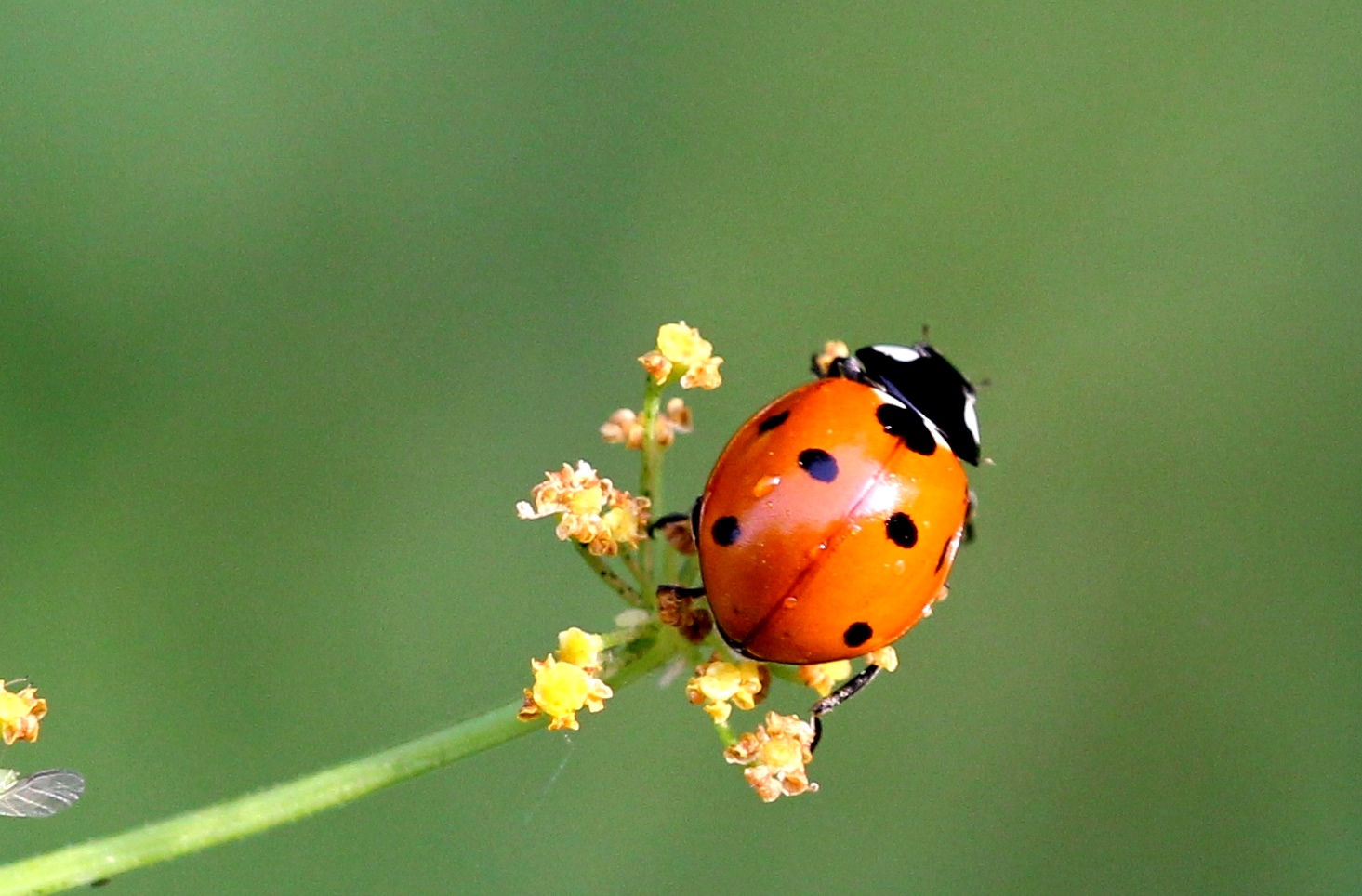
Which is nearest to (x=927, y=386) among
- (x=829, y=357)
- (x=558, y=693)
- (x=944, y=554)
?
(x=829, y=357)

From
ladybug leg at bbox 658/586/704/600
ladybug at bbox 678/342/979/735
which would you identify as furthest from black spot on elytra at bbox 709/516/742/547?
ladybug leg at bbox 658/586/704/600

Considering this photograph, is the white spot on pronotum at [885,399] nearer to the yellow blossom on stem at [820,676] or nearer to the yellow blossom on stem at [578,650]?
the yellow blossom on stem at [820,676]

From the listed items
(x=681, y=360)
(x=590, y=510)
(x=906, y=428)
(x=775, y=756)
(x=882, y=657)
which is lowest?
(x=775, y=756)

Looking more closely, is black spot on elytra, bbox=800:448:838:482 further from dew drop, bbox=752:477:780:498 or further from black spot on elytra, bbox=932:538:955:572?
black spot on elytra, bbox=932:538:955:572

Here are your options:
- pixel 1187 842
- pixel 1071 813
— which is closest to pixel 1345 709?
pixel 1187 842

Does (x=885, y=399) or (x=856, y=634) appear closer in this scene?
(x=856, y=634)

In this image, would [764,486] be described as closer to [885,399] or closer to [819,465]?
[819,465]

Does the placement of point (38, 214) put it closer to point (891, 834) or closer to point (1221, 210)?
point (891, 834)
